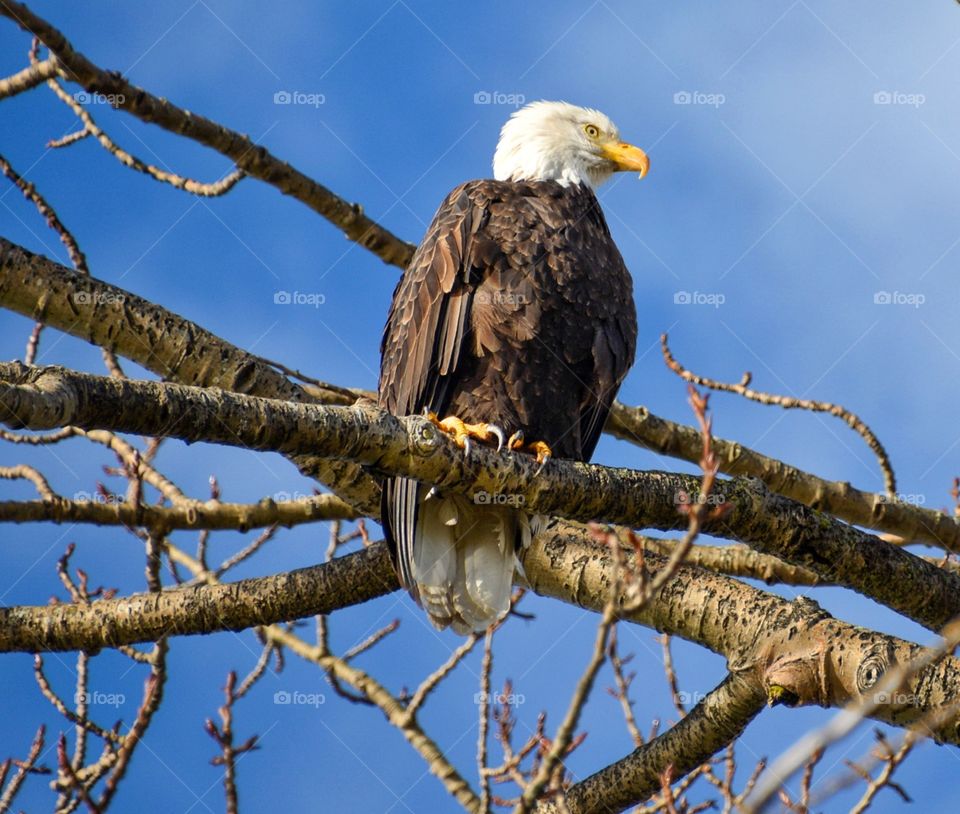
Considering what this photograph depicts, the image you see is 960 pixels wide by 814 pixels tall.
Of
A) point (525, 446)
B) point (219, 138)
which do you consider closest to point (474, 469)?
point (525, 446)

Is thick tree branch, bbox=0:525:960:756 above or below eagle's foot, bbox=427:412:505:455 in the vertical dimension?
below

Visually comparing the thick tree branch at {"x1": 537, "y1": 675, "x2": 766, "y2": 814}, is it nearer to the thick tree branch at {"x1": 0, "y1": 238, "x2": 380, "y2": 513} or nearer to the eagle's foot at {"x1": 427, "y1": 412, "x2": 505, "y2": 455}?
the eagle's foot at {"x1": 427, "y1": 412, "x2": 505, "y2": 455}

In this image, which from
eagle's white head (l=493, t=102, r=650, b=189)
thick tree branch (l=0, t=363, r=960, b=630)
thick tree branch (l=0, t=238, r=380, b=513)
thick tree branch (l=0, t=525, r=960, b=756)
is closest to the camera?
thick tree branch (l=0, t=363, r=960, b=630)

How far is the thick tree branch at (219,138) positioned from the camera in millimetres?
4098

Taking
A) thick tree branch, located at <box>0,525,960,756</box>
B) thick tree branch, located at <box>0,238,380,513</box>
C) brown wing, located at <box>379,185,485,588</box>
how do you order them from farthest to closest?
1. brown wing, located at <box>379,185,485,588</box>
2. thick tree branch, located at <box>0,238,380,513</box>
3. thick tree branch, located at <box>0,525,960,756</box>

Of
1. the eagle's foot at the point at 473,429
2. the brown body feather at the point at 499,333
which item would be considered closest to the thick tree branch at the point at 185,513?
the brown body feather at the point at 499,333

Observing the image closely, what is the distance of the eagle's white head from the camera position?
19.1 ft

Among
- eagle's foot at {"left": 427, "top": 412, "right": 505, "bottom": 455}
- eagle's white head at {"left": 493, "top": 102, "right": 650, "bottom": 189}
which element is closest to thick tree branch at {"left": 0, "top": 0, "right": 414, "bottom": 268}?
eagle's white head at {"left": 493, "top": 102, "right": 650, "bottom": 189}

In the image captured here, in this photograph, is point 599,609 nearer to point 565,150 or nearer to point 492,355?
point 492,355

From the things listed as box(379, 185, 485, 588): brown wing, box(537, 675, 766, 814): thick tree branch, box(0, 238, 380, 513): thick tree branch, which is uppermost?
box(379, 185, 485, 588): brown wing

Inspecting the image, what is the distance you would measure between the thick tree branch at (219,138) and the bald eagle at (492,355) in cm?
39

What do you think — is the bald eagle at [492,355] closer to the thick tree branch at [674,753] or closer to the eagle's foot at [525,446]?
the eagle's foot at [525,446]

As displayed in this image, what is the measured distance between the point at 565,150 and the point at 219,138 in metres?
1.97

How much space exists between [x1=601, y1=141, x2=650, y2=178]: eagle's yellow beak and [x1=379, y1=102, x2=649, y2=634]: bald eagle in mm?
1062
